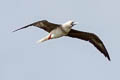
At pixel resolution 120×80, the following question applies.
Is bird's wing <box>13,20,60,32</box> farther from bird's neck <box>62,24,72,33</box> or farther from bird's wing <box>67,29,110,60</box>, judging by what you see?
bird's wing <box>67,29,110,60</box>

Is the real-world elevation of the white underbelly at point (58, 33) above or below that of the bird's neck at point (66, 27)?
below

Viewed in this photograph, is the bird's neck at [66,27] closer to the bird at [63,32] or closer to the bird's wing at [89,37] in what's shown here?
the bird at [63,32]

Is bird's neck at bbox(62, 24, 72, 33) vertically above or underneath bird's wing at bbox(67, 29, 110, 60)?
above

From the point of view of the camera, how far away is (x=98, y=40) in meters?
37.9

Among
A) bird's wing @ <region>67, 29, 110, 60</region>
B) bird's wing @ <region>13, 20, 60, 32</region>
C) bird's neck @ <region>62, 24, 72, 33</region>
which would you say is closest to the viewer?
bird's neck @ <region>62, 24, 72, 33</region>

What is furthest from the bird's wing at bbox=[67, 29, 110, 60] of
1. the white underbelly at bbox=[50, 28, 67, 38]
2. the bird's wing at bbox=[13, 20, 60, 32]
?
the white underbelly at bbox=[50, 28, 67, 38]

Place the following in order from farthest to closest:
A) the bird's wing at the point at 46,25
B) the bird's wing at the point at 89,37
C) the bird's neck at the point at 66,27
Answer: the bird's wing at the point at 89,37 < the bird's wing at the point at 46,25 < the bird's neck at the point at 66,27

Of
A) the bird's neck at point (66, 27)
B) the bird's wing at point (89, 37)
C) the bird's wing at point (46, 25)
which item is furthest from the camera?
the bird's wing at point (89, 37)

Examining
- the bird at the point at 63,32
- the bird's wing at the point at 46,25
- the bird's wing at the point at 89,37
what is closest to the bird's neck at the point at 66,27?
the bird at the point at 63,32

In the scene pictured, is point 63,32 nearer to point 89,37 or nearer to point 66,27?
point 66,27

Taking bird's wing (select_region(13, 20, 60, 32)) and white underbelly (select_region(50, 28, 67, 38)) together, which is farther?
bird's wing (select_region(13, 20, 60, 32))

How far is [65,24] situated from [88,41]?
304cm

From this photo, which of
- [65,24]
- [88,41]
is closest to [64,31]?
[65,24]

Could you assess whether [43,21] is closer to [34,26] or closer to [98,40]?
[34,26]
